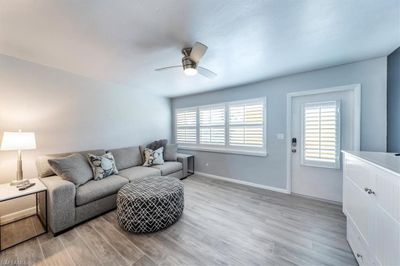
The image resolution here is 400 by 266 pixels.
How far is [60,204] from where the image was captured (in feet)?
6.59

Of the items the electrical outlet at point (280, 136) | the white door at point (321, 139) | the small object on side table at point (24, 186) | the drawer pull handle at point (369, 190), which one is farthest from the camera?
the electrical outlet at point (280, 136)

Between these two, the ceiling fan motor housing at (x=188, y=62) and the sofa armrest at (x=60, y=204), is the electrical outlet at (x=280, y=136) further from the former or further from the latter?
the sofa armrest at (x=60, y=204)

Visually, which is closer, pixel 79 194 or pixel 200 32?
pixel 200 32

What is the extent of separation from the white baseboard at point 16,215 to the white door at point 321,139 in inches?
176

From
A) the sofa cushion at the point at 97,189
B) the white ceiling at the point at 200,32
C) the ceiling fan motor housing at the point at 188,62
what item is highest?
the white ceiling at the point at 200,32

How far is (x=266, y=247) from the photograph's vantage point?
178cm

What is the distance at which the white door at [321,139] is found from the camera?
264 centimetres

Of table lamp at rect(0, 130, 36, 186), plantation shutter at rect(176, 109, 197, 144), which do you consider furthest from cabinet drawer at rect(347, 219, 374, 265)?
table lamp at rect(0, 130, 36, 186)

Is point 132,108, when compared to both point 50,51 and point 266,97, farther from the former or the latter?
point 266,97

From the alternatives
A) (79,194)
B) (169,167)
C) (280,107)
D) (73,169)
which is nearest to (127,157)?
(169,167)

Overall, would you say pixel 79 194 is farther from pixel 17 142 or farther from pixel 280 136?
pixel 280 136

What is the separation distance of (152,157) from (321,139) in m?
3.36

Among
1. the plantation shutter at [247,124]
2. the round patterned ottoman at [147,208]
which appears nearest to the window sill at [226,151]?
the plantation shutter at [247,124]

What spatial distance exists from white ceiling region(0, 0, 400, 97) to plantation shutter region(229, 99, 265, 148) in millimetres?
1014
